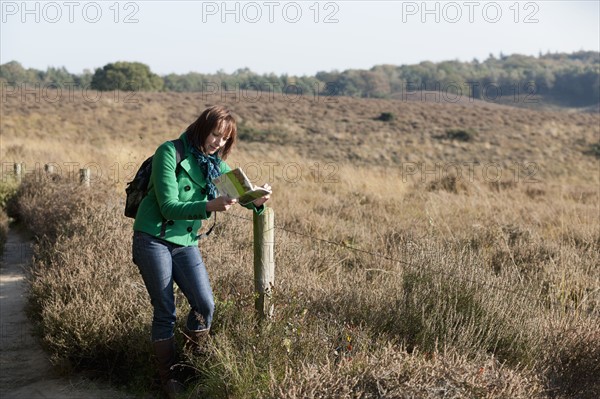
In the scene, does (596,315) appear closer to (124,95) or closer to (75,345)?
(75,345)

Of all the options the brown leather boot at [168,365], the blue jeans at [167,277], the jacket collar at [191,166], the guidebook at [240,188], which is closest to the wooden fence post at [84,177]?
the brown leather boot at [168,365]

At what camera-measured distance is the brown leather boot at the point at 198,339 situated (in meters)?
4.25

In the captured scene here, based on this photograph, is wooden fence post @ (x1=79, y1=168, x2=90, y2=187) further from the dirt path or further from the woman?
the woman

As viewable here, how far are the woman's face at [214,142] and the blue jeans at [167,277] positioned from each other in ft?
1.90

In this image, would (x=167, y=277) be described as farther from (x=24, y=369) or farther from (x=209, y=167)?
(x=24, y=369)

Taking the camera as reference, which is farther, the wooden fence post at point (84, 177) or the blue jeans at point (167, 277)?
the wooden fence post at point (84, 177)

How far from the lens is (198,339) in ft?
14.0

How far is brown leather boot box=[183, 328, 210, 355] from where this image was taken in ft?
13.9

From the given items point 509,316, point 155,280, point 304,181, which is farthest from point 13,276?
point 304,181

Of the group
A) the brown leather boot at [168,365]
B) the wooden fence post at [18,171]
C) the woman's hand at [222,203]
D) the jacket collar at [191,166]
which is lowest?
the brown leather boot at [168,365]

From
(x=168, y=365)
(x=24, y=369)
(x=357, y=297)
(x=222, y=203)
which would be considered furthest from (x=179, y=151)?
(x=24, y=369)

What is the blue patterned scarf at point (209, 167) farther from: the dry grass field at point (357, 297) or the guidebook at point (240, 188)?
the dry grass field at point (357, 297)

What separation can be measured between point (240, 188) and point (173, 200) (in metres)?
0.39

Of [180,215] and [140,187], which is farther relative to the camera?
[140,187]
